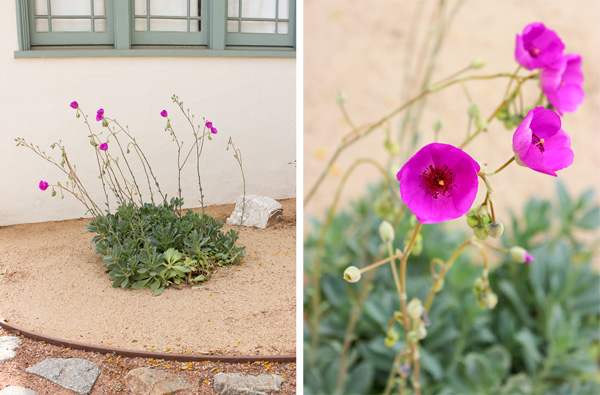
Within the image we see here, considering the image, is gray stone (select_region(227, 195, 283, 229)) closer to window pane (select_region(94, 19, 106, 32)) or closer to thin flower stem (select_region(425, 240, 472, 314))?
window pane (select_region(94, 19, 106, 32))

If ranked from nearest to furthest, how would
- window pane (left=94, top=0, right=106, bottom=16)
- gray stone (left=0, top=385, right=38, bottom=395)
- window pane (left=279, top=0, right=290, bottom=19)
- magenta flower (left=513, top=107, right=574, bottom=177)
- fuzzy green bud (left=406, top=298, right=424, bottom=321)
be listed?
magenta flower (left=513, top=107, right=574, bottom=177) < fuzzy green bud (left=406, top=298, right=424, bottom=321) < gray stone (left=0, top=385, right=38, bottom=395) < window pane (left=94, top=0, right=106, bottom=16) < window pane (left=279, top=0, right=290, bottom=19)

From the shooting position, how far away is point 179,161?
1.54m

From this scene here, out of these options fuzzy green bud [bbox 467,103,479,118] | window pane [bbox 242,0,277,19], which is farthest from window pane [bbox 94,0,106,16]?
fuzzy green bud [bbox 467,103,479,118]

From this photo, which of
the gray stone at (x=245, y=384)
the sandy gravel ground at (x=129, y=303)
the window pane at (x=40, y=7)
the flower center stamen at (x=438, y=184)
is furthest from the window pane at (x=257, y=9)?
the flower center stamen at (x=438, y=184)

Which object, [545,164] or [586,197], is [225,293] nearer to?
[586,197]

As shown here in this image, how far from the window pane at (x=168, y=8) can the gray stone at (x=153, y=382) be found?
2.86 feet

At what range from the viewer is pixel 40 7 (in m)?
1.30

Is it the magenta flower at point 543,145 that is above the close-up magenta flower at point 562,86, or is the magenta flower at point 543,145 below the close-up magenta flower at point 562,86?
below

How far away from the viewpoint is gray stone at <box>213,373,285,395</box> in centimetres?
124

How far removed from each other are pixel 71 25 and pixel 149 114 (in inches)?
Answer: 11.4

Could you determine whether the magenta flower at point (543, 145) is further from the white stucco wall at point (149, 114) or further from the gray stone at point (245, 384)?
the white stucco wall at point (149, 114)

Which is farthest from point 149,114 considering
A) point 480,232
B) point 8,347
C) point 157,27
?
point 480,232

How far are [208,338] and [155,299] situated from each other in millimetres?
180

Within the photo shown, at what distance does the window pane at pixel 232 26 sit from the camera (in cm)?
140
